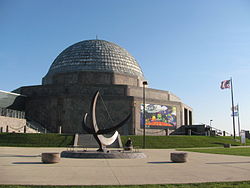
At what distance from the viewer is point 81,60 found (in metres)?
30.0

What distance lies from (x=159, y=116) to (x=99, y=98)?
244 inches

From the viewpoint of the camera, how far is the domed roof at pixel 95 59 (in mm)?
29531

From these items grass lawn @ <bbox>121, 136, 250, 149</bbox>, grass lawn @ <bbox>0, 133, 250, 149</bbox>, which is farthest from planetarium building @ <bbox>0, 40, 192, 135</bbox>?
grass lawn @ <bbox>0, 133, 250, 149</bbox>

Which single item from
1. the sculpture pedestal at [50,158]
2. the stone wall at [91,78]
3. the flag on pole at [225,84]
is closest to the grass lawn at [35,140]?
the sculpture pedestal at [50,158]

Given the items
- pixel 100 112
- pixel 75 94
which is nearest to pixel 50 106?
pixel 75 94

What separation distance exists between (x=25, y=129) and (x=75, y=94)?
6048mm

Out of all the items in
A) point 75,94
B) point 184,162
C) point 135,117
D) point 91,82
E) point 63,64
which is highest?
point 63,64

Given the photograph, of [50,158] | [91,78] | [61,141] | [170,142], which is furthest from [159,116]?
[50,158]

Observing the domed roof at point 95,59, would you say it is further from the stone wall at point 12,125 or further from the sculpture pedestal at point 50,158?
the sculpture pedestal at point 50,158

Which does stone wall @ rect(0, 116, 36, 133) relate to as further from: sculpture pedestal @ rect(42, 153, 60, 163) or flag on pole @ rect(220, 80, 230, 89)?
flag on pole @ rect(220, 80, 230, 89)

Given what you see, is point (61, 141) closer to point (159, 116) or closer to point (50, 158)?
point (50, 158)

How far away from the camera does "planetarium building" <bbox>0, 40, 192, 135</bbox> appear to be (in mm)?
23672

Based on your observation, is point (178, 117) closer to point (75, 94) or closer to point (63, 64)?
point (75, 94)

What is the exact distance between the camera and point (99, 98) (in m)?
23.7
